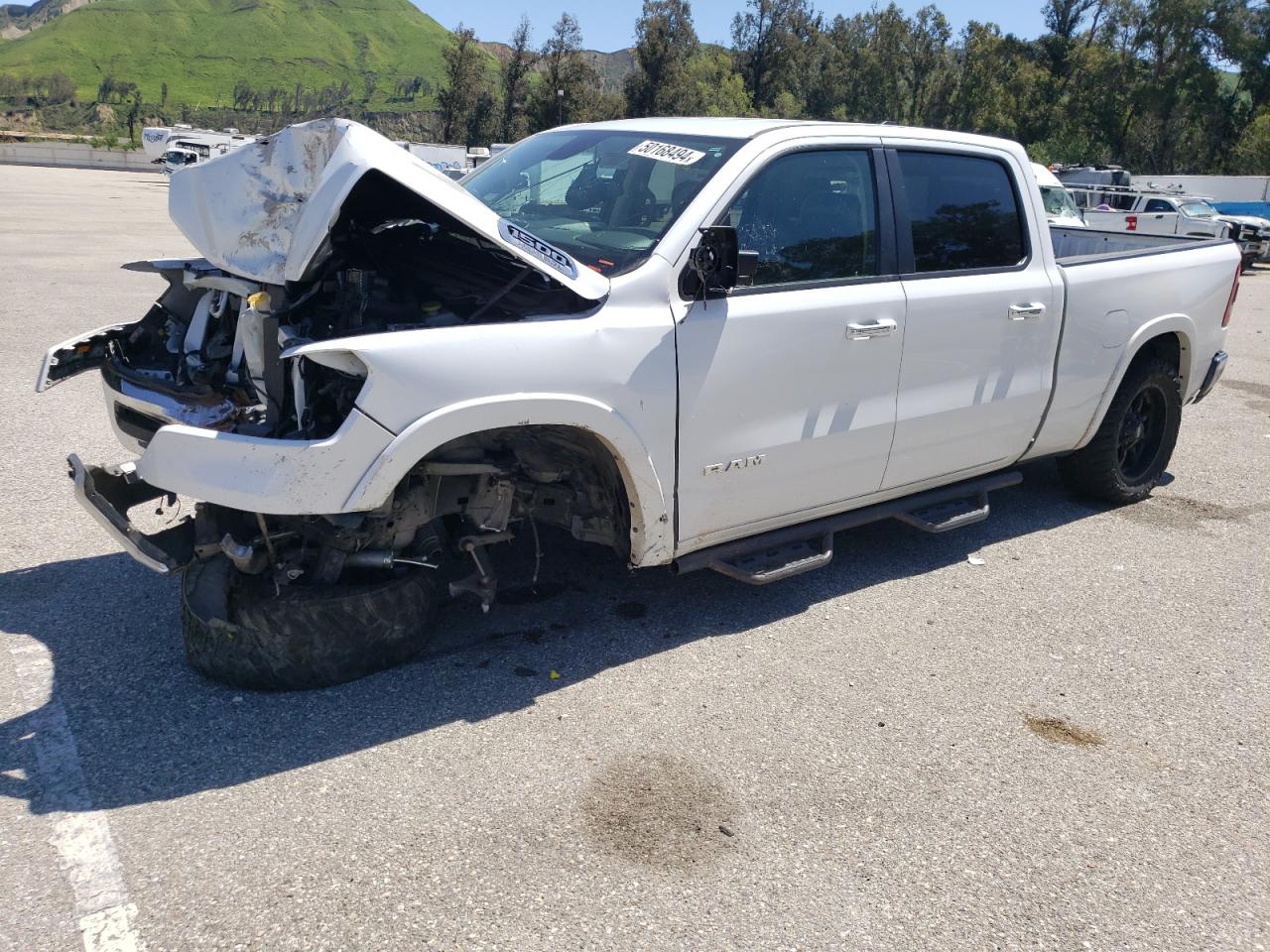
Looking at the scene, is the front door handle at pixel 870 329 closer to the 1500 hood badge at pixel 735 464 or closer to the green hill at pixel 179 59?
the 1500 hood badge at pixel 735 464

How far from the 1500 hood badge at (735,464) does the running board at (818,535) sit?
0.39 meters

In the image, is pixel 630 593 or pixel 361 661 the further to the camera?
pixel 630 593

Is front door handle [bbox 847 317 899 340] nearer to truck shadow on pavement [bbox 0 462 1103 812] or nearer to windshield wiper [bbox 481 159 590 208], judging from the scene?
truck shadow on pavement [bbox 0 462 1103 812]

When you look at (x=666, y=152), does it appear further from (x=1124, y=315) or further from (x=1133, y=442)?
(x=1133, y=442)

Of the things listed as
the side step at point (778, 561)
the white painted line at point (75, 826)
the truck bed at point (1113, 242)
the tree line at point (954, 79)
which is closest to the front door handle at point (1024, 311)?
the truck bed at point (1113, 242)

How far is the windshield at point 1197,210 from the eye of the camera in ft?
79.6

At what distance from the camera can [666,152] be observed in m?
4.43

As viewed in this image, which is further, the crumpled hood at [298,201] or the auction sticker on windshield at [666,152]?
the auction sticker on windshield at [666,152]

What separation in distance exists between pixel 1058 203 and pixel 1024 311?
12.7 m

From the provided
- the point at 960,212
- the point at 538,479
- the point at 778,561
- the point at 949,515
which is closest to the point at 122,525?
the point at 538,479

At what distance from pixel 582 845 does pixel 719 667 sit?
1.27 metres

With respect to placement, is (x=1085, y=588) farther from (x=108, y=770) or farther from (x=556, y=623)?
(x=108, y=770)

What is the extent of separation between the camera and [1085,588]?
5.25 m

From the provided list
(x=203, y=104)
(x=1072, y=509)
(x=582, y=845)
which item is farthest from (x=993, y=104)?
(x=203, y=104)
